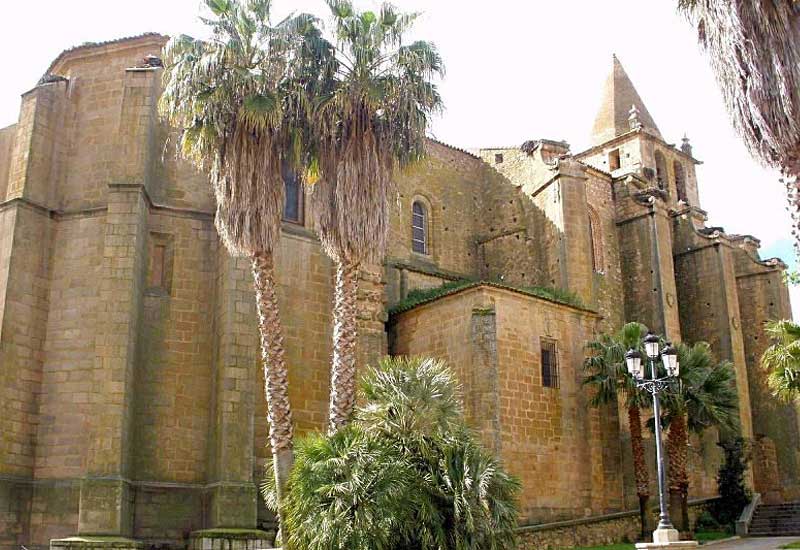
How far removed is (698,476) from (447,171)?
13.1 metres

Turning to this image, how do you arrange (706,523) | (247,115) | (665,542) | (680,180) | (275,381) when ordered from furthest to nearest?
(680,180) < (706,523) < (247,115) < (275,381) < (665,542)

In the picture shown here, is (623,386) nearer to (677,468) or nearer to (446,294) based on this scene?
(677,468)

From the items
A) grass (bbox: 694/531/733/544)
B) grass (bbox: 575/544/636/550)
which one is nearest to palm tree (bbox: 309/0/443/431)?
grass (bbox: 575/544/636/550)

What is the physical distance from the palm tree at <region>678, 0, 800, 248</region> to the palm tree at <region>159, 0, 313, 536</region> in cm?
795

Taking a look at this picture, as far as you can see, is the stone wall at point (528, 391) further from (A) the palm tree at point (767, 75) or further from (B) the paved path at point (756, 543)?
(A) the palm tree at point (767, 75)

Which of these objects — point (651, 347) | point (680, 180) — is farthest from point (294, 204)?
point (680, 180)

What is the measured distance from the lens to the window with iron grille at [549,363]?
80.5 ft

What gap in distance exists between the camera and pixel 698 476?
29000 millimetres

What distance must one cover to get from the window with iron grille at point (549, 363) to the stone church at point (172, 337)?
0.22ft

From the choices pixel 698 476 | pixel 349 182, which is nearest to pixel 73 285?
pixel 349 182

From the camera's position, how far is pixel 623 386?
24391 mm

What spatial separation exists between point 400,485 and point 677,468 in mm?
13108

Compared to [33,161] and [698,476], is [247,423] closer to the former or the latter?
[33,161]

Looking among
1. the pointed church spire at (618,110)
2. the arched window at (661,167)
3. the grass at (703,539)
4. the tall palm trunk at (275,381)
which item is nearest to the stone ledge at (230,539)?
the tall palm trunk at (275,381)
